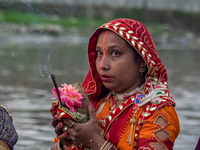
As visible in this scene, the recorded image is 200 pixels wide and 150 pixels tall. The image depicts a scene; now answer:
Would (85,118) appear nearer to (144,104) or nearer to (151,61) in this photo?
(144,104)

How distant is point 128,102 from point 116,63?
0.24 meters

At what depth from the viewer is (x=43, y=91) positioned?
8461 millimetres

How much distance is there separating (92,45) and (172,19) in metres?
31.4

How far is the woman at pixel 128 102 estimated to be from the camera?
7.65 feet

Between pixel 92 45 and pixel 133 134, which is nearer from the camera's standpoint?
pixel 133 134

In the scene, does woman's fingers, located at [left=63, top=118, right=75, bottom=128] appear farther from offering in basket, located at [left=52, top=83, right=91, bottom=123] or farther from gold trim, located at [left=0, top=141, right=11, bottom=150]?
gold trim, located at [left=0, top=141, right=11, bottom=150]

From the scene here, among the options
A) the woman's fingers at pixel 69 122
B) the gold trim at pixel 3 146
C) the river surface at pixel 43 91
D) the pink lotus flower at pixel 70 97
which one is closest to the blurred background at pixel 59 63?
the river surface at pixel 43 91

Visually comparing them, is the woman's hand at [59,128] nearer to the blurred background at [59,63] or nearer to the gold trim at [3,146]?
the blurred background at [59,63]

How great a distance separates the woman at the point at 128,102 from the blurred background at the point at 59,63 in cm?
34

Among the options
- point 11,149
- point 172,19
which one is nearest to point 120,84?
point 11,149

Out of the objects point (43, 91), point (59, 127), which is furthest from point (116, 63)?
point (43, 91)

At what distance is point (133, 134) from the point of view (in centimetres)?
237

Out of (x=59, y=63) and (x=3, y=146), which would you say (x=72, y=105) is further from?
(x=59, y=63)

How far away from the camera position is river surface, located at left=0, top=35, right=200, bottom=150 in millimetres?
5013
